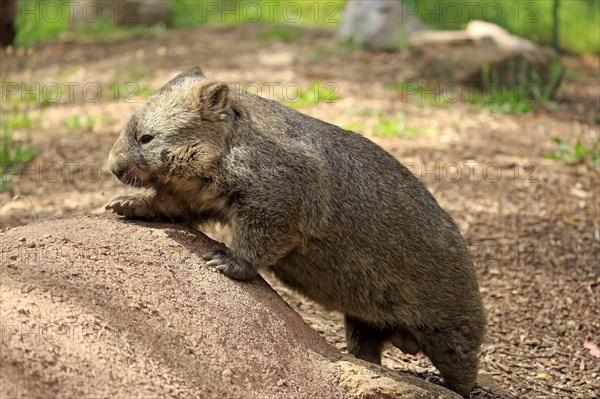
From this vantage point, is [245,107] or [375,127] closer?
[245,107]

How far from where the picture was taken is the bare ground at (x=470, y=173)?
17.3 ft

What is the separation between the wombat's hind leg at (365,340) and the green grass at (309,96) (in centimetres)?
496

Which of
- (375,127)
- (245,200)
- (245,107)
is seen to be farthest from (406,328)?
(375,127)

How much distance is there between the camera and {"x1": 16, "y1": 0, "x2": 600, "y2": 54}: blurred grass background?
41.6 feet

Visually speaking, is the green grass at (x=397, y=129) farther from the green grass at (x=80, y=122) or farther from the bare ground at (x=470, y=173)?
the green grass at (x=80, y=122)

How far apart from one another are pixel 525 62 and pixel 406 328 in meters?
6.82

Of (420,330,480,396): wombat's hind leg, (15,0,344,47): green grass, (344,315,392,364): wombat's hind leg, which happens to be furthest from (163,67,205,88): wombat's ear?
(15,0,344,47): green grass

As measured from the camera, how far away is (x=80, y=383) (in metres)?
2.85

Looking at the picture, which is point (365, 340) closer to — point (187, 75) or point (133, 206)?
point (133, 206)

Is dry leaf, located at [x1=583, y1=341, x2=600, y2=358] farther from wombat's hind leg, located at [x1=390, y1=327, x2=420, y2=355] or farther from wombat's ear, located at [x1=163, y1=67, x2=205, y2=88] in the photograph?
wombat's ear, located at [x1=163, y1=67, x2=205, y2=88]

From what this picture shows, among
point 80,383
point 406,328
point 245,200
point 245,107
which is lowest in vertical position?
point 406,328

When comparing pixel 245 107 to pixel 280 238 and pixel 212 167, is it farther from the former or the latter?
pixel 280 238

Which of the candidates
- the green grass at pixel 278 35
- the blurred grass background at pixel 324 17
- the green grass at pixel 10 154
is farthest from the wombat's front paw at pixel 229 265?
the green grass at pixel 278 35

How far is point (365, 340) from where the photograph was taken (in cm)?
465
